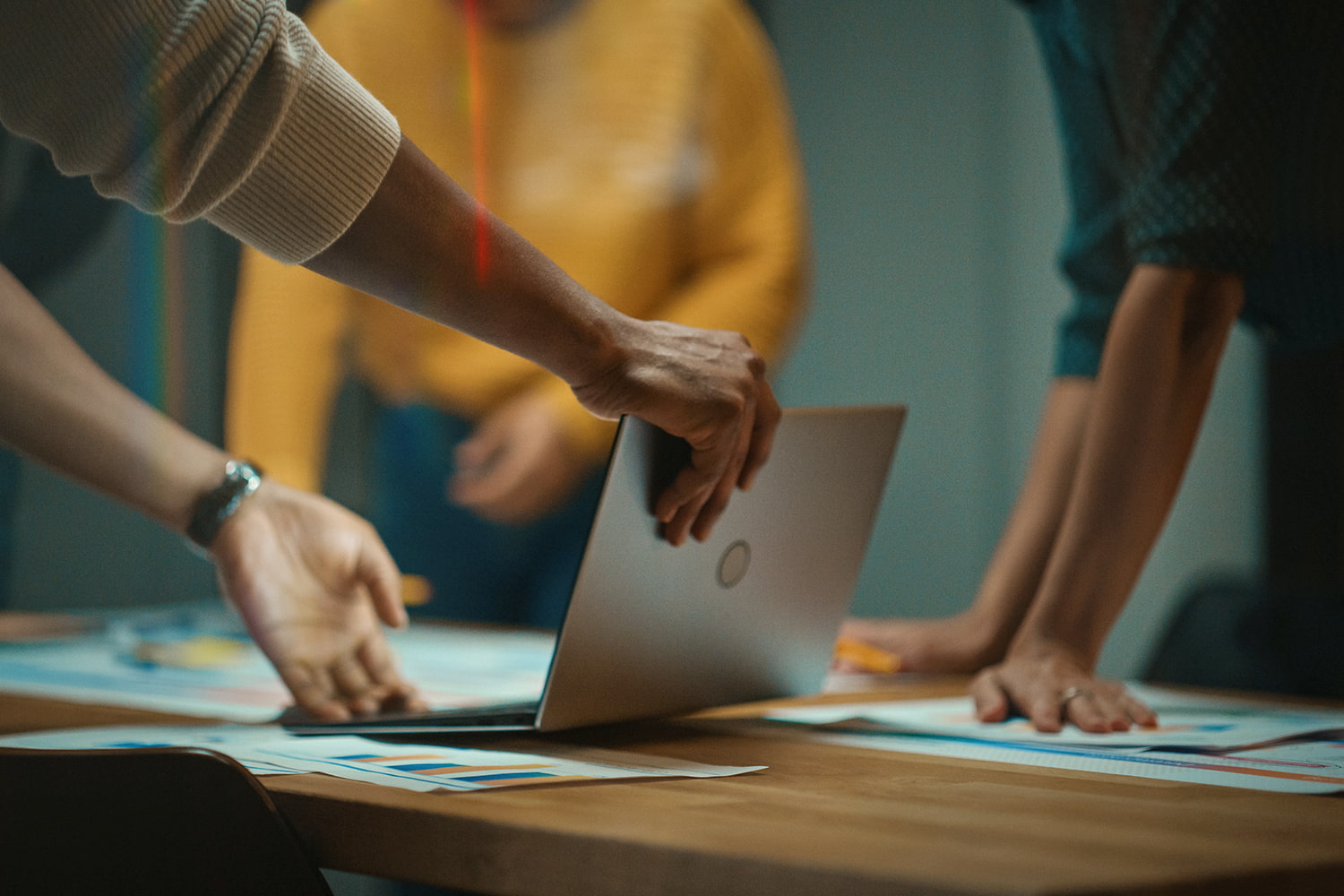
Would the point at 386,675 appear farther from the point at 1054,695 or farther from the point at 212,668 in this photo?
the point at 1054,695

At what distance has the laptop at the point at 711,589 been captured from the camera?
25.7 inches

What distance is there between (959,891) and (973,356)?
1903mm

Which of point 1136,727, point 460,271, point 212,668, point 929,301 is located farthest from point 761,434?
point 929,301

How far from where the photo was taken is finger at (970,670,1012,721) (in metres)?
0.80

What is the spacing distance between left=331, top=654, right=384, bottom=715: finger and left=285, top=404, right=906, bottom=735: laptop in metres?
0.09

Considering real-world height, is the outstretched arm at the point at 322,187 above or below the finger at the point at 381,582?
above

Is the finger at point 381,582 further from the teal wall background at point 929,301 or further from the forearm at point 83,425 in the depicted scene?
the teal wall background at point 929,301

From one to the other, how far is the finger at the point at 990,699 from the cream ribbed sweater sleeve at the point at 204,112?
0.49m

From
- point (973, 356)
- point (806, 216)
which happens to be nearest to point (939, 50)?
point (806, 216)

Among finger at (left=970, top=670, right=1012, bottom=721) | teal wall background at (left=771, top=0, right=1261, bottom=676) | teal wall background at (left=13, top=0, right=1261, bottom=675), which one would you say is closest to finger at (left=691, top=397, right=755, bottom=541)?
finger at (left=970, top=670, right=1012, bottom=721)

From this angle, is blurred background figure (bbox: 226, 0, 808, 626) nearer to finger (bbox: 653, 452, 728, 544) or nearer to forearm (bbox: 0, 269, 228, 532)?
forearm (bbox: 0, 269, 228, 532)

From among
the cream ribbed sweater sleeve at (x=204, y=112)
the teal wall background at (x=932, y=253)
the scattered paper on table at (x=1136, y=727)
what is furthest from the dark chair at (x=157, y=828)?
the teal wall background at (x=932, y=253)

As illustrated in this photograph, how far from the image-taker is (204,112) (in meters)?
0.59

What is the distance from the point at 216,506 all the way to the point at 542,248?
890mm
